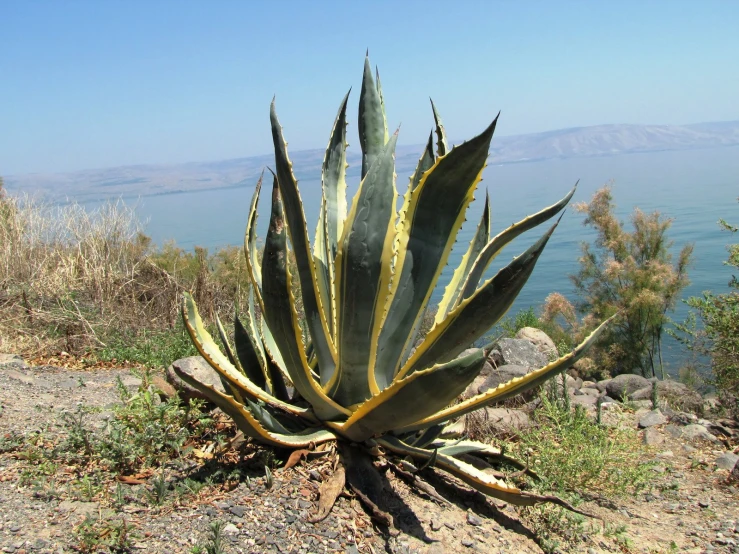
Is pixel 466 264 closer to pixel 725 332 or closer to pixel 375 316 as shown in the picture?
pixel 375 316

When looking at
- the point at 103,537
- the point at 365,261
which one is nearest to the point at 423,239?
the point at 365,261

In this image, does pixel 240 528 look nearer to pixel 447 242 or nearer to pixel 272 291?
pixel 272 291

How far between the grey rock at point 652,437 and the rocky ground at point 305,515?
0.27 m

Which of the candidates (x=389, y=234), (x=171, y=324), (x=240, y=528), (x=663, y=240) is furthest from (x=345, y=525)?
(x=663, y=240)

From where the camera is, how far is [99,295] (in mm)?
6367

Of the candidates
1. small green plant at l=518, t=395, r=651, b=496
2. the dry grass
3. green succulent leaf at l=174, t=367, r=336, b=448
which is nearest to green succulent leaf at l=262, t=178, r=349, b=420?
green succulent leaf at l=174, t=367, r=336, b=448

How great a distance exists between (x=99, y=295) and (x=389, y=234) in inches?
197

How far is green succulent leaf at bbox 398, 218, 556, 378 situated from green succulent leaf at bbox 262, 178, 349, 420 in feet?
1.20

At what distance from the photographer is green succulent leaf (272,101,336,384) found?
2.30 meters

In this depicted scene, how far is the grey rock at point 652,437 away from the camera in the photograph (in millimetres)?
3924

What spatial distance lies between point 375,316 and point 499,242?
0.69 metres

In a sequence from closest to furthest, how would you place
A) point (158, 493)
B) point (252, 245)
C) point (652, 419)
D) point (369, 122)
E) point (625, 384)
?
1. point (158, 493)
2. point (369, 122)
3. point (252, 245)
4. point (652, 419)
5. point (625, 384)

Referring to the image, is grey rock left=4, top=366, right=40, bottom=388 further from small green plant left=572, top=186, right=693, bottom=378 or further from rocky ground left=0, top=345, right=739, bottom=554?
small green plant left=572, top=186, right=693, bottom=378

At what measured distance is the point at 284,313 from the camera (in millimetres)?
2381
